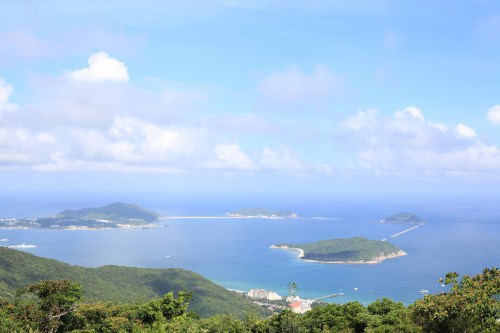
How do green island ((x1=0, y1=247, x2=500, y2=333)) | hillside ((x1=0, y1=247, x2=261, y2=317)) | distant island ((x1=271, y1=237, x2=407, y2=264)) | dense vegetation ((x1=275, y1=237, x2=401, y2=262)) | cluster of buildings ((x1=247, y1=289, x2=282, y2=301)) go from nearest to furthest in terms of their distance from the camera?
green island ((x1=0, y1=247, x2=500, y2=333)) < hillside ((x1=0, y1=247, x2=261, y2=317)) < cluster of buildings ((x1=247, y1=289, x2=282, y2=301)) < distant island ((x1=271, y1=237, x2=407, y2=264)) < dense vegetation ((x1=275, y1=237, x2=401, y2=262))

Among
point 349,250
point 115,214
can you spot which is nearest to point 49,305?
point 349,250

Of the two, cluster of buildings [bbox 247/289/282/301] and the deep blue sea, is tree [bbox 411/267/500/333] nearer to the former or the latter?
cluster of buildings [bbox 247/289/282/301]

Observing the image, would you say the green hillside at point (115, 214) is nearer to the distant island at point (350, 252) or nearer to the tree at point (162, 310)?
the distant island at point (350, 252)

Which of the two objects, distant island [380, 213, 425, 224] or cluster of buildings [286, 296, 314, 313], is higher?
distant island [380, 213, 425, 224]

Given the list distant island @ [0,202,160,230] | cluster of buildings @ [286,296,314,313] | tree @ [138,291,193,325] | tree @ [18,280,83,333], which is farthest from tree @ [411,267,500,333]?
distant island @ [0,202,160,230]

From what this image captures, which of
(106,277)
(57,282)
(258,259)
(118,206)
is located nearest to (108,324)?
(57,282)

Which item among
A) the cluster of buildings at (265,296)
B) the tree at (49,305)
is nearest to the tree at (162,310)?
the tree at (49,305)

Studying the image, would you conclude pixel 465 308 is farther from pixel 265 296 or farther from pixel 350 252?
pixel 350 252
